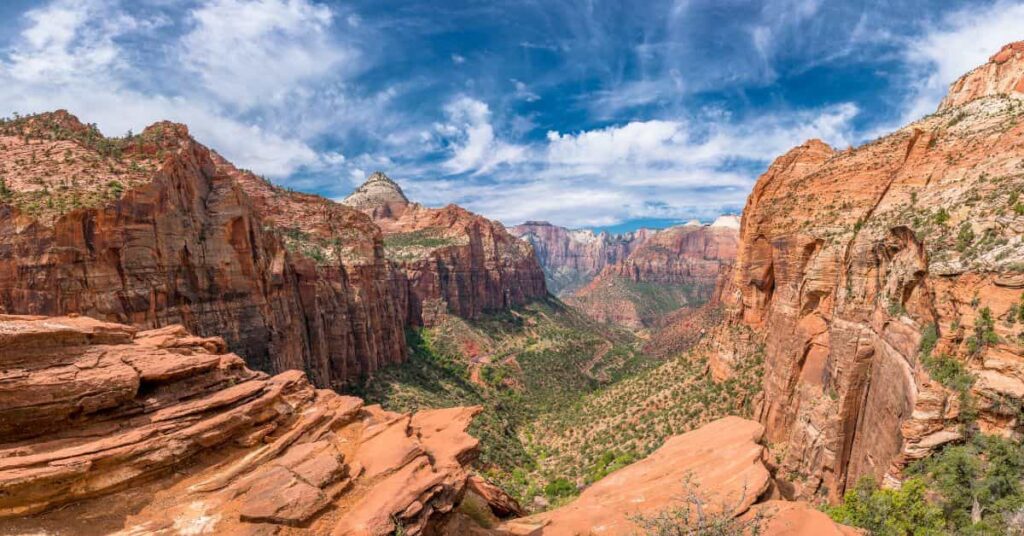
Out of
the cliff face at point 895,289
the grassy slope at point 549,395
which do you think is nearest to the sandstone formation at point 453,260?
the grassy slope at point 549,395

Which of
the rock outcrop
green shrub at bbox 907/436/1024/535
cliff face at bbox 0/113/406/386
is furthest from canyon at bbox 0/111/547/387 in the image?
the rock outcrop

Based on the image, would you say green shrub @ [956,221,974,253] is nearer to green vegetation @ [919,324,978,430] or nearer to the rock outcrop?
green vegetation @ [919,324,978,430]

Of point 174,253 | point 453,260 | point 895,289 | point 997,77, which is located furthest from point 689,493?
point 453,260

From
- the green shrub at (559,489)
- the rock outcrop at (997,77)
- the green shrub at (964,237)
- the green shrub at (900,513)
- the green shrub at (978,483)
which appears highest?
the rock outcrop at (997,77)

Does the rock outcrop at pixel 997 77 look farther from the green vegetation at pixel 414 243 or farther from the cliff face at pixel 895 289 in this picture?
the green vegetation at pixel 414 243

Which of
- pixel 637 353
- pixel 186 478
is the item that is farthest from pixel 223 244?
pixel 637 353

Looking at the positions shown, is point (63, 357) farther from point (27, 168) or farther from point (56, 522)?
point (27, 168)
